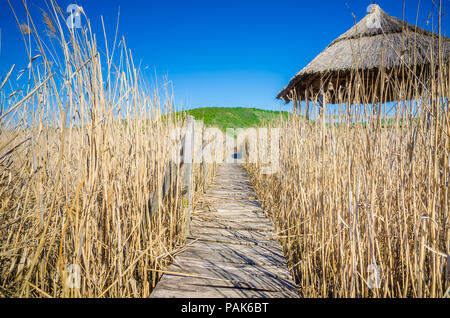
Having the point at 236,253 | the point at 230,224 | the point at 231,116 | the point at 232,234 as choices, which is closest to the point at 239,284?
the point at 236,253

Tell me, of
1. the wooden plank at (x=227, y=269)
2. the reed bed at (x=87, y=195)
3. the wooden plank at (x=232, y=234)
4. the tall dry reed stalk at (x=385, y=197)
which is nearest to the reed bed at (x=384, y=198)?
the tall dry reed stalk at (x=385, y=197)

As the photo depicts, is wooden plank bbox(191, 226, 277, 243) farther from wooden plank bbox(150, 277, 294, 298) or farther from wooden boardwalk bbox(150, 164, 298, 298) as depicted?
wooden plank bbox(150, 277, 294, 298)

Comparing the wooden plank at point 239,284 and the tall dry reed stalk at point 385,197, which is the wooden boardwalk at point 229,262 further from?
the tall dry reed stalk at point 385,197

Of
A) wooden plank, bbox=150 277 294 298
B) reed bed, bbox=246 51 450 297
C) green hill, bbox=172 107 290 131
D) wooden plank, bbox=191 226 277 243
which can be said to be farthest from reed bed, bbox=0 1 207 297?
green hill, bbox=172 107 290 131

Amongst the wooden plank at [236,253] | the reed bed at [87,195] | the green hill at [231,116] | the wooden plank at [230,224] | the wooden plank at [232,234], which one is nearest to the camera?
the reed bed at [87,195]

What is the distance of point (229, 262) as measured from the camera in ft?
4.10

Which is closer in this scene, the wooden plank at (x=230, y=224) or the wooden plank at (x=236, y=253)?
the wooden plank at (x=236, y=253)

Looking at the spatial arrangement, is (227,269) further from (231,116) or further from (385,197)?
(231,116)

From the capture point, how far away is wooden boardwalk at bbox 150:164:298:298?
39.4 inches

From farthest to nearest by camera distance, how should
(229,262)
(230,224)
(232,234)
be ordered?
1. (230,224)
2. (232,234)
3. (229,262)

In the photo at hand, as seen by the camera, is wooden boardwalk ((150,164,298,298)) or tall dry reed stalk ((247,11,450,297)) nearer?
tall dry reed stalk ((247,11,450,297))

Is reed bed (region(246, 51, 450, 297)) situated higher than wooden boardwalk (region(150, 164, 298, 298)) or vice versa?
reed bed (region(246, 51, 450, 297))

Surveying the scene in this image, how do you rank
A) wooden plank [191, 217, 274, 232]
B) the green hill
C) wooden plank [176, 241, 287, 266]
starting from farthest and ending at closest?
the green hill, wooden plank [191, 217, 274, 232], wooden plank [176, 241, 287, 266]

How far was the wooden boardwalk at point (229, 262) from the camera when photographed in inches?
39.4
